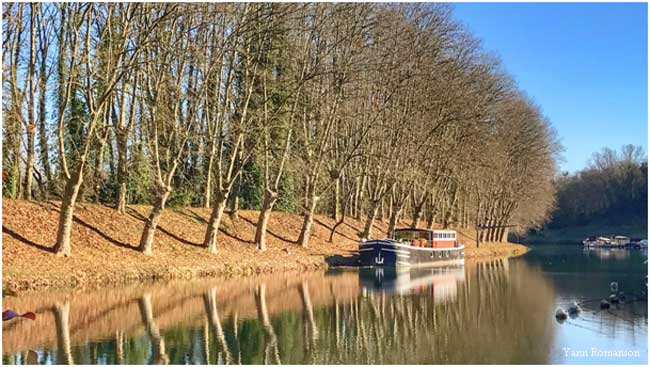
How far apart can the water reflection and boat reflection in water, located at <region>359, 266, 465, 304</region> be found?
288 mm

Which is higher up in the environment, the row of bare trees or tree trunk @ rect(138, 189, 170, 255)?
the row of bare trees

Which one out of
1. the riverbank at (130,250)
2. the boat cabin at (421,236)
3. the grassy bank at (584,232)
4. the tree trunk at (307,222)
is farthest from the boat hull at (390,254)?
the grassy bank at (584,232)

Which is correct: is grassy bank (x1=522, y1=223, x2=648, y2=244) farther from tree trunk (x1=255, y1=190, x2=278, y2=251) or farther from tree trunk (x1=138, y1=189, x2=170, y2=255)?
tree trunk (x1=138, y1=189, x2=170, y2=255)

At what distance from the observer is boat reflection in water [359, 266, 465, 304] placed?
27548 millimetres

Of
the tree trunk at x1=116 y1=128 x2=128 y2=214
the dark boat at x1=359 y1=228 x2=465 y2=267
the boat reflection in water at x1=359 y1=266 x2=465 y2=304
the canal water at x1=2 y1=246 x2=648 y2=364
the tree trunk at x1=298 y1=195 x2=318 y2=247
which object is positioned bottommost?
the canal water at x1=2 y1=246 x2=648 y2=364

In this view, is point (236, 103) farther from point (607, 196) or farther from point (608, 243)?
point (607, 196)

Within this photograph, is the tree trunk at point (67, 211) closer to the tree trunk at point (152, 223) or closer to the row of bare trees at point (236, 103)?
the row of bare trees at point (236, 103)

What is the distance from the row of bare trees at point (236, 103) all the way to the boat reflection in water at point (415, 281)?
551 cm

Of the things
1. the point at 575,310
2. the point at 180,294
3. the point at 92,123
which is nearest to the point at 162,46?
the point at 92,123

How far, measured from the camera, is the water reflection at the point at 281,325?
14227 millimetres

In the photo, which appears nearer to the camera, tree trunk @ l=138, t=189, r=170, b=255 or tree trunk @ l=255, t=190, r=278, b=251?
tree trunk @ l=138, t=189, r=170, b=255

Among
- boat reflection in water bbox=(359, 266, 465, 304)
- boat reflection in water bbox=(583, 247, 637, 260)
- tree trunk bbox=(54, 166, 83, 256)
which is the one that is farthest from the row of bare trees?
boat reflection in water bbox=(583, 247, 637, 260)

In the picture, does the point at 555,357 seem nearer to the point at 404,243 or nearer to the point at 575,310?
the point at 575,310

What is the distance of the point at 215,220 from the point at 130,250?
14.7 feet
